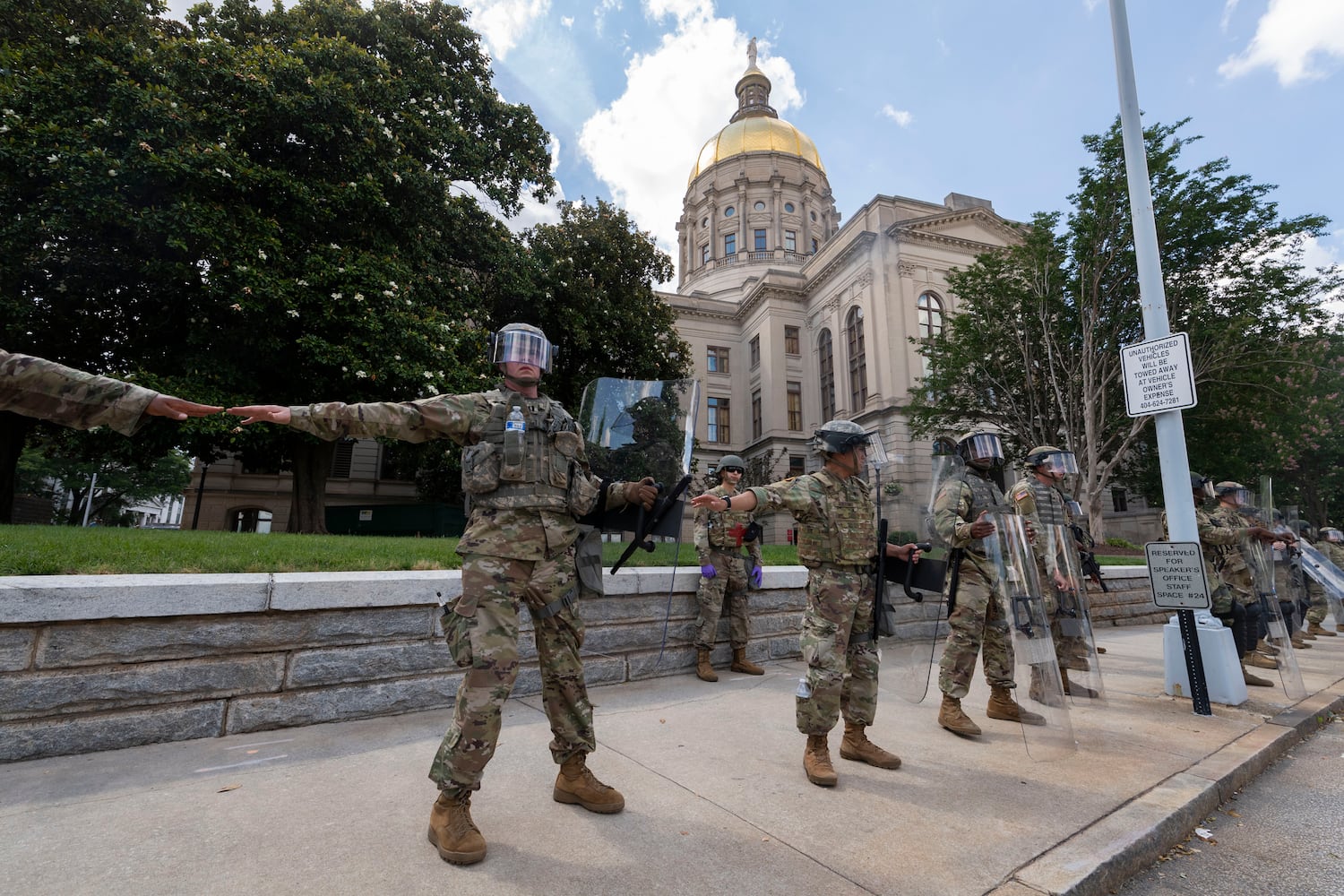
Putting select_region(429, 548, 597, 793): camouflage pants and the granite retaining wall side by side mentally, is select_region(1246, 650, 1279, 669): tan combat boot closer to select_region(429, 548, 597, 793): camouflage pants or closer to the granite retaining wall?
the granite retaining wall

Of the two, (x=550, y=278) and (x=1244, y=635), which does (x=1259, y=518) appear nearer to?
(x=1244, y=635)

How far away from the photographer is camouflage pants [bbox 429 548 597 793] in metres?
2.71

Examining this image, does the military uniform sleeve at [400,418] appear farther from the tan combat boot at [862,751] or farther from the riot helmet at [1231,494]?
the riot helmet at [1231,494]

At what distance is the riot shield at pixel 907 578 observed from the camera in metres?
4.23

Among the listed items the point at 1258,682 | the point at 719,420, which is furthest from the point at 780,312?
the point at 1258,682

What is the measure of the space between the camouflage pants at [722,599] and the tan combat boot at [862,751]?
2.39 m

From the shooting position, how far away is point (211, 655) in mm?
3934

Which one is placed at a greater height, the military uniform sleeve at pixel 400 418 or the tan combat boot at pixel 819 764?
the military uniform sleeve at pixel 400 418

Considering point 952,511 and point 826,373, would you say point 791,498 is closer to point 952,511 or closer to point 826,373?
point 952,511

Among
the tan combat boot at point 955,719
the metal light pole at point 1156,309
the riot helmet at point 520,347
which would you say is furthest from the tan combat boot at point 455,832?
the metal light pole at point 1156,309

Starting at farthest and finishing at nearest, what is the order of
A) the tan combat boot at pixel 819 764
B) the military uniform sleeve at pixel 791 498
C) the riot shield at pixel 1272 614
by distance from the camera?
the riot shield at pixel 1272 614 < the military uniform sleeve at pixel 791 498 < the tan combat boot at pixel 819 764

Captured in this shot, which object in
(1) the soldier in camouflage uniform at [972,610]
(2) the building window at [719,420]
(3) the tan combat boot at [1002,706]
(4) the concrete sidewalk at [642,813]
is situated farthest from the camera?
(2) the building window at [719,420]

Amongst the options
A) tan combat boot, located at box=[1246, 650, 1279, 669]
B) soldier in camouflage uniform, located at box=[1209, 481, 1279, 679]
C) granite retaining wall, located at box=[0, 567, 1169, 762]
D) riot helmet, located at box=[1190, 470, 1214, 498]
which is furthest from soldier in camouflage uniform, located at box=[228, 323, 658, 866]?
tan combat boot, located at box=[1246, 650, 1279, 669]

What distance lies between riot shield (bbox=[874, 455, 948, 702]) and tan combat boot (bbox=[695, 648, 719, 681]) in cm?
169
